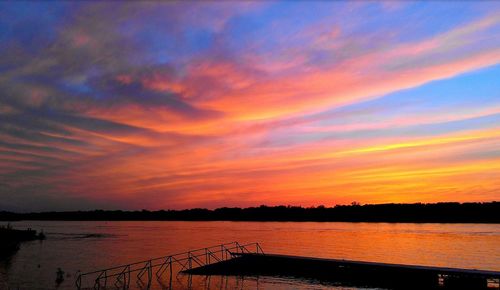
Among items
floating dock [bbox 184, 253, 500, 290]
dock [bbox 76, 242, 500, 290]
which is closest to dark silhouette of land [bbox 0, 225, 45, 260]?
dock [bbox 76, 242, 500, 290]

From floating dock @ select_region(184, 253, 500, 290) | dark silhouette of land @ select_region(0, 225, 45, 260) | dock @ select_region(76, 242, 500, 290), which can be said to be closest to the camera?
floating dock @ select_region(184, 253, 500, 290)

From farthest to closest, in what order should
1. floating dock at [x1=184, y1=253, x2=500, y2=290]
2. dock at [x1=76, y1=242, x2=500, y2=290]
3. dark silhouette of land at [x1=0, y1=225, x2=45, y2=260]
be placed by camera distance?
1. dark silhouette of land at [x1=0, y1=225, x2=45, y2=260]
2. dock at [x1=76, y1=242, x2=500, y2=290]
3. floating dock at [x1=184, y1=253, x2=500, y2=290]

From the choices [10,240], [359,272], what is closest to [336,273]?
[359,272]

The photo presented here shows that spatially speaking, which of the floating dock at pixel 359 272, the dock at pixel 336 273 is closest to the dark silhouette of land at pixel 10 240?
the dock at pixel 336 273

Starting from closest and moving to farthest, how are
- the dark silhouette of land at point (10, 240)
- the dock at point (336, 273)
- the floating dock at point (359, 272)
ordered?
the floating dock at point (359, 272) < the dock at point (336, 273) < the dark silhouette of land at point (10, 240)

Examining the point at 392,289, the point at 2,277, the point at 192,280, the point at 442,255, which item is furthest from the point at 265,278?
the point at 442,255

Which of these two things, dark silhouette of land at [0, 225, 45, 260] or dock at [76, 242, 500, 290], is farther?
dark silhouette of land at [0, 225, 45, 260]

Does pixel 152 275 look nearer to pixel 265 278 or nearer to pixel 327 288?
pixel 265 278

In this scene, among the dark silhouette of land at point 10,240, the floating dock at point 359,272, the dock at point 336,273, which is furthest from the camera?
the dark silhouette of land at point 10,240

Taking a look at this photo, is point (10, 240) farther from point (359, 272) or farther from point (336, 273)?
point (359, 272)

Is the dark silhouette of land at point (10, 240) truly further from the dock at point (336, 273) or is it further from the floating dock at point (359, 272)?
the floating dock at point (359, 272)

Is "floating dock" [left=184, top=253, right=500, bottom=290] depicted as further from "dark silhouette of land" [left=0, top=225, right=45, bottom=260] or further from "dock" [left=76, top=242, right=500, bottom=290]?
"dark silhouette of land" [left=0, top=225, right=45, bottom=260]

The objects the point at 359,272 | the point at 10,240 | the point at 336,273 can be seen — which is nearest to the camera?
the point at 359,272

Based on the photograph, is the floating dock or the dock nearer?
the floating dock
